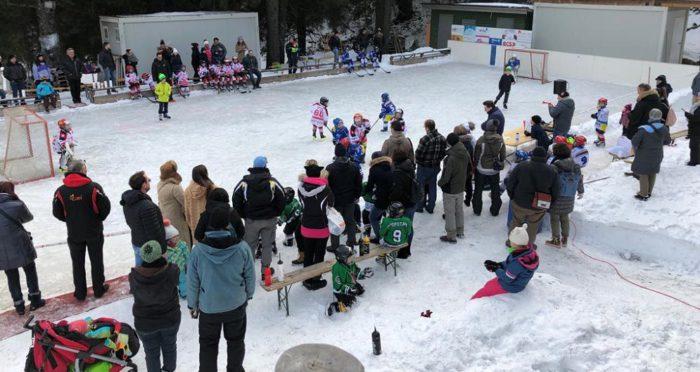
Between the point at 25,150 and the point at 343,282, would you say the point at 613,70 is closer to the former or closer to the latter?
the point at 343,282

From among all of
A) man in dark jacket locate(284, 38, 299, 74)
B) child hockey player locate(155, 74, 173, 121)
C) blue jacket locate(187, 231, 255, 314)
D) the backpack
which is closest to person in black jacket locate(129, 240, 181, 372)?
blue jacket locate(187, 231, 255, 314)

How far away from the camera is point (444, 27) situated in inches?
1192

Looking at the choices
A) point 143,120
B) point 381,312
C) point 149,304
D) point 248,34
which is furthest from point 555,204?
point 248,34

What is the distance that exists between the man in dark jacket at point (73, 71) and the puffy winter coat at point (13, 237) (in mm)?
11601

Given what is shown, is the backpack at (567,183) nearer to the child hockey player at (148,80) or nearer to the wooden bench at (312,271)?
the wooden bench at (312,271)

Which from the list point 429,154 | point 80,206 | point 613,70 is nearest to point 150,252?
point 80,206

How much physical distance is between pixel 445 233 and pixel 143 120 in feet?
32.6

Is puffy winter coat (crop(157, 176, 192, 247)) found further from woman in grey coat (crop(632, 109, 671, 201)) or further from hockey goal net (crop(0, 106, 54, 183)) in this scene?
woman in grey coat (crop(632, 109, 671, 201))

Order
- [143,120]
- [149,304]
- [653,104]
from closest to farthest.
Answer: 1. [149,304]
2. [653,104]
3. [143,120]

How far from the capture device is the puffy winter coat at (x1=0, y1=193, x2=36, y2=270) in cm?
584

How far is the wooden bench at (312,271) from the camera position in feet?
20.1

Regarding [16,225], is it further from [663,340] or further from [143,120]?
[143,120]

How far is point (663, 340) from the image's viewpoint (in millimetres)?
6062

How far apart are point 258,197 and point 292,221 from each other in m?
1.55
